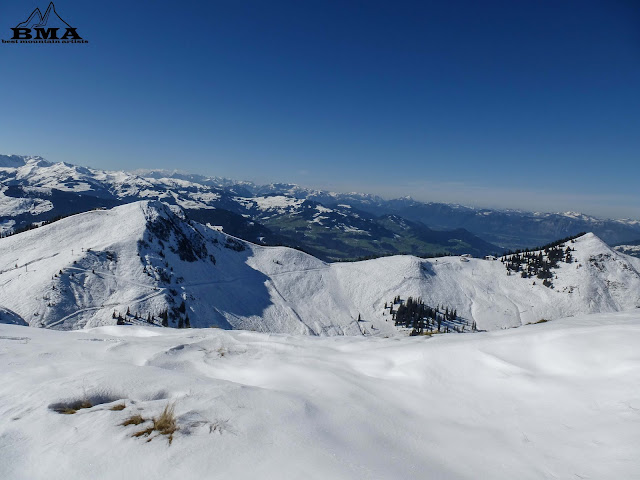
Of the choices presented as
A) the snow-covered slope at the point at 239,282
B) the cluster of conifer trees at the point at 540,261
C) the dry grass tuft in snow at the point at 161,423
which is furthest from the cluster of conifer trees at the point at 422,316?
the dry grass tuft in snow at the point at 161,423

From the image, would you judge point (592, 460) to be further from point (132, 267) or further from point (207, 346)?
point (132, 267)

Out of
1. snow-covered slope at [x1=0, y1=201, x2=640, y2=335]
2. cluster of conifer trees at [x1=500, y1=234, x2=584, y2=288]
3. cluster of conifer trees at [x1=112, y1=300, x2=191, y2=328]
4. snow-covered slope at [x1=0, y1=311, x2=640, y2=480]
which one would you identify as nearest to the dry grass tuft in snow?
snow-covered slope at [x1=0, y1=311, x2=640, y2=480]

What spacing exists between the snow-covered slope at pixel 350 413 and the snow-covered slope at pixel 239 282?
81.4 meters

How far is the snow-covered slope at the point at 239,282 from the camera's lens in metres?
79.2

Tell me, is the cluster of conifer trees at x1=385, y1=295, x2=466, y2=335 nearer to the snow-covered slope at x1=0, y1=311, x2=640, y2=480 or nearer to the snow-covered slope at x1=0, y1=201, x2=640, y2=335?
the snow-covered slope at x1=0, y1=201, x2=640, y2=335

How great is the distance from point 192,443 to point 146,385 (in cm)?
250

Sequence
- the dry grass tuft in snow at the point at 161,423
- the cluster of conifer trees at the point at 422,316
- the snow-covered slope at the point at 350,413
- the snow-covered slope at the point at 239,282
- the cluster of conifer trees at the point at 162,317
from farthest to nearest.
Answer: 1. the cluster of conifer trees at the point at 422,316
2. the snow-covered slope at the point at 239,282
3. the cluster of conifer trees at the point at 162,317
4. the dry grass tuft in snow at the point at 161,423
5. the snow-covered slope at the point at 350,413

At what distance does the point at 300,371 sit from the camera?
25.6ft

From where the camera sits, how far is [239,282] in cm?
11619

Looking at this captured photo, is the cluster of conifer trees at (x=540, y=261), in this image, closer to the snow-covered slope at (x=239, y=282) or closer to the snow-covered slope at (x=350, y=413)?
the snow-covered slope at (x=239, y=282)

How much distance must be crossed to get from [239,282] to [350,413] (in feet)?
381

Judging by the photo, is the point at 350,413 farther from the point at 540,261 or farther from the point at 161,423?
the point at 540,261

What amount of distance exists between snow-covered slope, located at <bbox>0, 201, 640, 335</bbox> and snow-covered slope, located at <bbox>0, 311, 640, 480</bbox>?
81.4 metres

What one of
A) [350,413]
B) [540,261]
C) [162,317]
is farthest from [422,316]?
[350,413]
